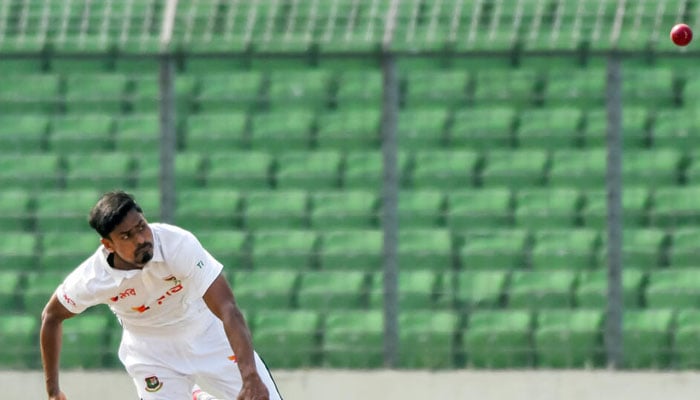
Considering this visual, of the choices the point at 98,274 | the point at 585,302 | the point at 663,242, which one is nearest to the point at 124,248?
the point at 98,274

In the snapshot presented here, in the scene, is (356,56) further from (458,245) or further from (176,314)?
(176,314)

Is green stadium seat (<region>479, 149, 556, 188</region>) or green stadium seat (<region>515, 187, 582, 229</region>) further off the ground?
green stadium seat (<region>479, 149, 556, 188</region>)

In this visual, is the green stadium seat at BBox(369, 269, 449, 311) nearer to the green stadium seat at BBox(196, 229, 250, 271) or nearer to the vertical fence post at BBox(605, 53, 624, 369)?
the green stadium seat at BBox(196, 229, 250, 271)

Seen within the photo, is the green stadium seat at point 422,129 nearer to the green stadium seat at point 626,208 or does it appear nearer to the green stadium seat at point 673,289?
the green stadium seat at point 626,208

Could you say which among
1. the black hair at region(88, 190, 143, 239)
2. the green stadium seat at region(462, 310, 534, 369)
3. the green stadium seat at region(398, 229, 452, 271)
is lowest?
the green stadium seat at region(462, 310, 534, 369)

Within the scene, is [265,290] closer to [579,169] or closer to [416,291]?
[416,291]

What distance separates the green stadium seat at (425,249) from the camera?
27.2ft

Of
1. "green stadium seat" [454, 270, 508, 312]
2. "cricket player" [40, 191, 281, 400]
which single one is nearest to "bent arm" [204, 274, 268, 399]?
"cricket player" [40, 191, 281, 400]

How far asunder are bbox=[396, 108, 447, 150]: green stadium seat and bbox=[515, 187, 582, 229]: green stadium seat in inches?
24.9

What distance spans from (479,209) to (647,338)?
128cm

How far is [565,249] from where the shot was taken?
335 inches

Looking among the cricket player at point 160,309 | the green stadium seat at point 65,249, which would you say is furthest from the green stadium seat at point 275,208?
the cricket player at point 160,309

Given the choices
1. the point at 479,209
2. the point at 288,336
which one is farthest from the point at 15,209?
the point at 479,209

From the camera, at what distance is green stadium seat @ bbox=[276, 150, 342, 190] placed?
877 cm
